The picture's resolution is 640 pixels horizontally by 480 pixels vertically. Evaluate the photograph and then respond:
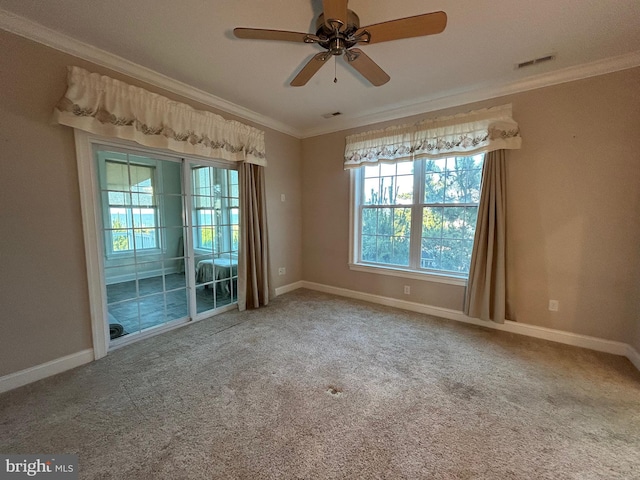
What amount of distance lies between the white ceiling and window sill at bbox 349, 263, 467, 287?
2.06 metres

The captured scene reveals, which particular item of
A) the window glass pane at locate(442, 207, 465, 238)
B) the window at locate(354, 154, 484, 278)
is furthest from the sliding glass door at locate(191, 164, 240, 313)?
the window glass pane at locate(442, 207, 465, 238)

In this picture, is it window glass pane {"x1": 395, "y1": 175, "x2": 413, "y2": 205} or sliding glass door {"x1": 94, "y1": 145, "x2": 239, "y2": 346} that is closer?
sliding glass door {"x1": 94, "y1": 145, "x2": 239, "y2": 346}

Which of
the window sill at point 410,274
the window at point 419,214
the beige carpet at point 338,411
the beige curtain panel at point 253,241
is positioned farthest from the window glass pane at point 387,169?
the beige carpet at point 338,411

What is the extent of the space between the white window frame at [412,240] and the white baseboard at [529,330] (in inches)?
14.6

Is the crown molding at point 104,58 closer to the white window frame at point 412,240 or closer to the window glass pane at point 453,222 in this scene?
the white window frame at point 412,240

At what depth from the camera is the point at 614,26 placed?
6.08 ft

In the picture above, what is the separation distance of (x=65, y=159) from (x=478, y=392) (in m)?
3.69

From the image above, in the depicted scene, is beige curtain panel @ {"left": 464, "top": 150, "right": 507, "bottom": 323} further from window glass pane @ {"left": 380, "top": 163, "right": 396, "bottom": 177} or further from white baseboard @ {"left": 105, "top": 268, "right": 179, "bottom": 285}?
white baseboard @ {"left": 105, "top": 268, "right": 179, "bottom": 285}

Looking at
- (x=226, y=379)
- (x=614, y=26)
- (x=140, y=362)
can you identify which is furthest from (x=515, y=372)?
(x=140, y=362)

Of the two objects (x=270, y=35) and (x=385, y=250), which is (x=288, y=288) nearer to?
(x=385, y=250)

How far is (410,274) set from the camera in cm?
344

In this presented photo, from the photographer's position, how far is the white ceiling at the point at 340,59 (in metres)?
1.71

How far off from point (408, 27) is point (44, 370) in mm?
3566

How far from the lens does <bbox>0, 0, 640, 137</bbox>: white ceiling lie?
5.60 ft
